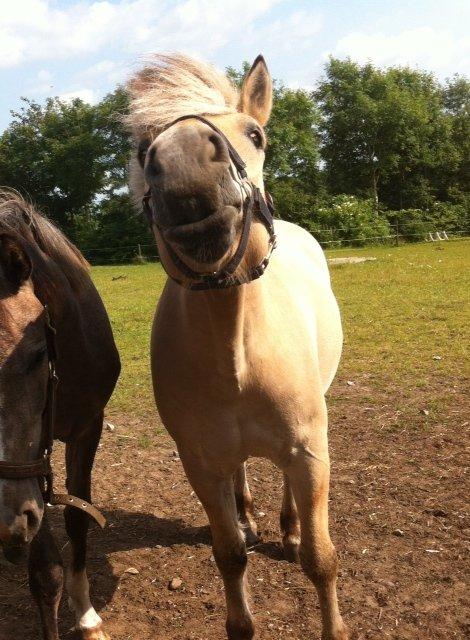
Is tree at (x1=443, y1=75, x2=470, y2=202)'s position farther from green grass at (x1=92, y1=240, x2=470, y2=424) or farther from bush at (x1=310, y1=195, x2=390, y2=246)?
green grass at (x1=92, y1=240, x2=470, y2=424)

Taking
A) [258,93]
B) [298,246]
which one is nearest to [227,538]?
[258,93]

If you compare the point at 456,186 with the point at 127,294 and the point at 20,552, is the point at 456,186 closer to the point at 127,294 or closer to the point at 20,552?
the point at 127,294

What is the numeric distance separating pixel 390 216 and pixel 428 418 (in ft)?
108

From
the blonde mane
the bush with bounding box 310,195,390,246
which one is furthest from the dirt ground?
the bush with bounding box 310,195,390,246

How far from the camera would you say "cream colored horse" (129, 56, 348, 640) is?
162cm

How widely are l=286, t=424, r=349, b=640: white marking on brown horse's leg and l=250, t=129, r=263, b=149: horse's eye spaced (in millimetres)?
1181

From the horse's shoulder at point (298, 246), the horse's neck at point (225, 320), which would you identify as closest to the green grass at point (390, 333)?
the horse's shoulder at point (298, 246)

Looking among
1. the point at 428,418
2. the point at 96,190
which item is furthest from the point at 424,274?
the point at 96,190

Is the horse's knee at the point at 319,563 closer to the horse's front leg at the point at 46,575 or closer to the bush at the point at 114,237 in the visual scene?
the horse's front leg at the point at 46,575

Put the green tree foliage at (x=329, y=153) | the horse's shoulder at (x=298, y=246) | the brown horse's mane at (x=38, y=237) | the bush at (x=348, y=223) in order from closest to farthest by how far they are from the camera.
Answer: the brown horse's mane at (x=38, y=237) < the horse's shoulder at (x=298, y=246) < the bush at (x=348, y=223) < the green tree foliage at (x=329, y=153)

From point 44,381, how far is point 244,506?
1.94 metres

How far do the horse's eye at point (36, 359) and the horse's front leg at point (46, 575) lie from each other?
2.64ft

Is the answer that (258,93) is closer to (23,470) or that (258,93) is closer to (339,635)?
(23,470)

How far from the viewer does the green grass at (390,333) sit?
6.29m
